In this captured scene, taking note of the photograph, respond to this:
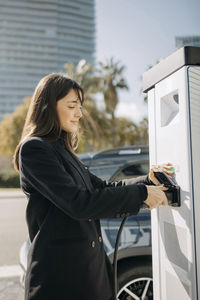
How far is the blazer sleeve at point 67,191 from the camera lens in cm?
134

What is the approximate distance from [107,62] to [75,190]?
70.2 ft

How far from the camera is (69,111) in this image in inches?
61.7

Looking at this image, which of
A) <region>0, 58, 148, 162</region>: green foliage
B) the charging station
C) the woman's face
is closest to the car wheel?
the charging station

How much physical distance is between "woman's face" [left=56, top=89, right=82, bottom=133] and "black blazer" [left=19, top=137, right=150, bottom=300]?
160mm

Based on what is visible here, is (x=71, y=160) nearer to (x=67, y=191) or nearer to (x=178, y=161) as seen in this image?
(x=67, y=191)

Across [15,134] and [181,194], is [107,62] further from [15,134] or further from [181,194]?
[181,194]

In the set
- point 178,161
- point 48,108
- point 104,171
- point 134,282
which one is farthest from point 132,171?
point 48,108

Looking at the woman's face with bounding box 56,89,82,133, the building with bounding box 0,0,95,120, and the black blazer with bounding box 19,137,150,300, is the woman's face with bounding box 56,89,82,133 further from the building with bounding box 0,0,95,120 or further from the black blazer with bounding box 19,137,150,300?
the building with bounding box 0,0,95,120

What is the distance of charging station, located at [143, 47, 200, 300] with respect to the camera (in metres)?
1.46

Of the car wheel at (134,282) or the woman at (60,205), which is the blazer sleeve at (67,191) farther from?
the car wheel at (134,282)

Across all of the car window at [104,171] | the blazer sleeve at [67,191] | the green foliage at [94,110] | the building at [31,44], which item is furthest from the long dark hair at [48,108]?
the building at [31,44]

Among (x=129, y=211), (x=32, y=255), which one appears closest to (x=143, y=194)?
(x=129, y=211)

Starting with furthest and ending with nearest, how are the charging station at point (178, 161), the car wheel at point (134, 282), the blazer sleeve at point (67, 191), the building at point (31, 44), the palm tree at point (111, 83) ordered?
the building at point (31, 44) < the palm tree at point (111, 83) < the car wheel at point (134, 282) < the charging station at point (178, 161) < the blazer sleeve at point (67, 191)

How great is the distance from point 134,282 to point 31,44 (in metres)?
118
